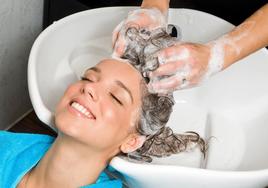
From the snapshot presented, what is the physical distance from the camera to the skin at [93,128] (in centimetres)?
120

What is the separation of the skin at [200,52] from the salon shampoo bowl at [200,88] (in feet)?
0.63

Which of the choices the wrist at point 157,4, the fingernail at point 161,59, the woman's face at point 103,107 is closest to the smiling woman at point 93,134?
the woman's face at point 103,107

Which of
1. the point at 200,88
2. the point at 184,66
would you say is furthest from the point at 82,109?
the point at 200,88

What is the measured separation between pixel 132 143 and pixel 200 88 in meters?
0.42

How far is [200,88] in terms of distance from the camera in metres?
1.64

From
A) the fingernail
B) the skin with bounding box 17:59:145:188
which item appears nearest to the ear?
the skin with bounding box 17:59:145:188

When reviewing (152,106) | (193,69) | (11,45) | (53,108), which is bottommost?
(11,45)

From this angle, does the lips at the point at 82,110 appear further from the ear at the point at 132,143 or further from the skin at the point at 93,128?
the ear at the point at 132,143

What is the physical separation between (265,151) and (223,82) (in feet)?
0.98

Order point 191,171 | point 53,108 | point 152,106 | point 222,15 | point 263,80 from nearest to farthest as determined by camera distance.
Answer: point 191,171, point 152,106, point 53,108, point 263,80, point 222,15

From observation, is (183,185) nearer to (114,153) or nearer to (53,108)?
(114,153)

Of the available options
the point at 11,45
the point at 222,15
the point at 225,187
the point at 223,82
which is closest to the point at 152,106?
the point at 225,187

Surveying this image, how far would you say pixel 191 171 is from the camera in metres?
1.16

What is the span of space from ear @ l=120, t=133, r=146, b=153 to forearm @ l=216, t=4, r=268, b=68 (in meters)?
0.30
